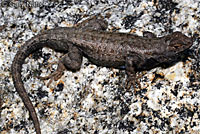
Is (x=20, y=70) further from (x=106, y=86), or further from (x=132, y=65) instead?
(x=132, y=65)

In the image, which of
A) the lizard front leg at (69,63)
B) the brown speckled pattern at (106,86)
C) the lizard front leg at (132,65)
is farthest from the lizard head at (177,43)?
the lizard front leg at (69,63)

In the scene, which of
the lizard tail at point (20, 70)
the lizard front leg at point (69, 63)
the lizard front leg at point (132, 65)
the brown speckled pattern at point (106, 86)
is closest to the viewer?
the brown speckled pattern at point (106, 86)

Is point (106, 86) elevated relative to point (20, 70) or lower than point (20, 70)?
lower

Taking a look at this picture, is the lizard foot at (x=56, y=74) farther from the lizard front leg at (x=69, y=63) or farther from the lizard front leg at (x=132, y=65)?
the lizard front leg at (x=132, y=65)

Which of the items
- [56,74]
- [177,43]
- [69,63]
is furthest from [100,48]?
[177,43]

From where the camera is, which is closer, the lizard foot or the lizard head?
the lizard head

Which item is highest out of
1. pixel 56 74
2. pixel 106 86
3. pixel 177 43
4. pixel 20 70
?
pixel 177 43

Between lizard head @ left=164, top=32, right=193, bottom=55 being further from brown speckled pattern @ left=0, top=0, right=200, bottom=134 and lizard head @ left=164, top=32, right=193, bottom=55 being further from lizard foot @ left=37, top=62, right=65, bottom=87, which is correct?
lizard foot @ left=37, top=62, right=65, bottom=87

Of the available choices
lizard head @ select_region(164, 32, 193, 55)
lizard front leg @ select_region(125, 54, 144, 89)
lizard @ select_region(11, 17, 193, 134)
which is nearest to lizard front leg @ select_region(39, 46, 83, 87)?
lizard @ select_region(11, 17, 193, 134)
